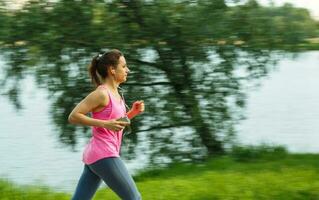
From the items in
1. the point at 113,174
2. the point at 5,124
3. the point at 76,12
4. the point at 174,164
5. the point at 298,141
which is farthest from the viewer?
the point at 5,124

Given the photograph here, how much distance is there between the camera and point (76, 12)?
993 cm

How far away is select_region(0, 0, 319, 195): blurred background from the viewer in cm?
995

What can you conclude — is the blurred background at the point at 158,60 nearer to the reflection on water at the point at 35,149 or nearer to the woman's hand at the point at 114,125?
the reflection on water at the point at 35,149

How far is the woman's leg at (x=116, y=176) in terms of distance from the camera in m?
4.75

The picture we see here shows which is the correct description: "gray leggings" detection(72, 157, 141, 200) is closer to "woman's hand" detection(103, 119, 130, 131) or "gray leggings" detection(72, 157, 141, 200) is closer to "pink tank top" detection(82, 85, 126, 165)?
"pink tank top" detection(82, 85, 126, 165)

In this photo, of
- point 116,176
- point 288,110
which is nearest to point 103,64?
point 116,176

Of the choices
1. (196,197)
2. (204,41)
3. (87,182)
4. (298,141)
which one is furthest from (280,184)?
(298,141)

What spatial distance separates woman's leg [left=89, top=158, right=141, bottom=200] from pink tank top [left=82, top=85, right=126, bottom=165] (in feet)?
0.14

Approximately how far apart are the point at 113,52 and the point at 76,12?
5160 millimetres

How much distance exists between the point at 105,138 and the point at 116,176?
282mm

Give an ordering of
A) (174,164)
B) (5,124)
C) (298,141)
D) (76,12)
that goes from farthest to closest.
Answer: (5,124) < (298,141) < (174,164) < (76,12)

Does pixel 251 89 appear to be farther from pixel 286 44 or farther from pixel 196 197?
pixel 196 197

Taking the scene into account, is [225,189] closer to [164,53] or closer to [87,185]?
[87,185]

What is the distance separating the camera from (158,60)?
10.7 m
